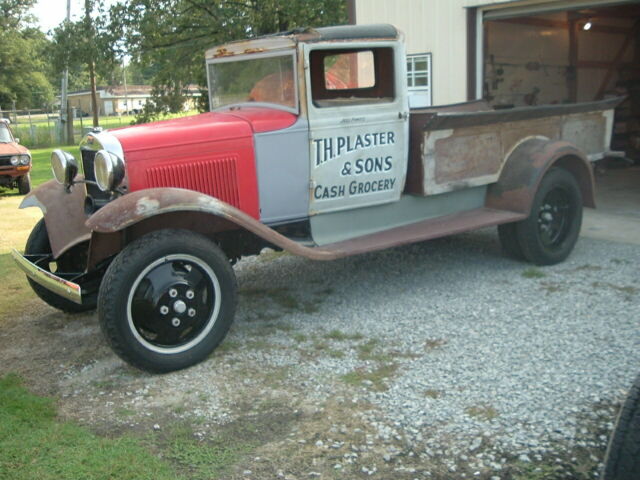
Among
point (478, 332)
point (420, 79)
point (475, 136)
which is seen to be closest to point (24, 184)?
point (420, 79)

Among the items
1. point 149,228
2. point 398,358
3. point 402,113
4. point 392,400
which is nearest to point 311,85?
point 402,113

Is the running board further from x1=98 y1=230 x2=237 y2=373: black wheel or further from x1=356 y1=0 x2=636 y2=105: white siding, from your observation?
x1=356 y1=0 x2=636 y2=105: white siding

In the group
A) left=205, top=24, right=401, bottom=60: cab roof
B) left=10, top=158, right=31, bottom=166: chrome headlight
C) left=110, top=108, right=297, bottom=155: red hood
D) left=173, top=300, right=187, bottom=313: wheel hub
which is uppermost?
left=205, top=24, right=401, bottom=60: cab roof

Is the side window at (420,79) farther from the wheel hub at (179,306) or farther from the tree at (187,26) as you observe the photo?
the wheel hub at (179,306)

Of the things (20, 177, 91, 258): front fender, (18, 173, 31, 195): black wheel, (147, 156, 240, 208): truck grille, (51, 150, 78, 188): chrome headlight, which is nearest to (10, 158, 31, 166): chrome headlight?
(18, 173, 31, 195): black wheel

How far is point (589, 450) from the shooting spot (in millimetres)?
3064

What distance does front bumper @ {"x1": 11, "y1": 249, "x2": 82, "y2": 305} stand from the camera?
399 cm

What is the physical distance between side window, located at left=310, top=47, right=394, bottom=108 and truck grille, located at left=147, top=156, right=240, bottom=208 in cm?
94

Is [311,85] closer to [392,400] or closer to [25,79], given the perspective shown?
[392,400]

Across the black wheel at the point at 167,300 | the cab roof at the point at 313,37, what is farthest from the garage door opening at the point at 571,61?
the black wheel at the point at 167,300

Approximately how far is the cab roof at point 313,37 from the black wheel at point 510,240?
2.01 metres

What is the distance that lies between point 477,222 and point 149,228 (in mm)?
2710

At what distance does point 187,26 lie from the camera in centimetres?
1534

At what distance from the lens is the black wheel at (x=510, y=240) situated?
19.9 ft
